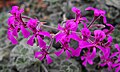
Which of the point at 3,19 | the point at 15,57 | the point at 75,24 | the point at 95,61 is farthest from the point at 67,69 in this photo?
the point at 3,19

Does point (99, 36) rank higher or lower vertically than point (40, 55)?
higher

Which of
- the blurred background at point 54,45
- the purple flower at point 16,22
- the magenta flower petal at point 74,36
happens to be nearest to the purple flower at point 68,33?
the magenta flower petal at point 74,36

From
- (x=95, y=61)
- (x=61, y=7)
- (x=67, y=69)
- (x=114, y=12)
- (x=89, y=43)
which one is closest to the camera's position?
(x=89, y=43)

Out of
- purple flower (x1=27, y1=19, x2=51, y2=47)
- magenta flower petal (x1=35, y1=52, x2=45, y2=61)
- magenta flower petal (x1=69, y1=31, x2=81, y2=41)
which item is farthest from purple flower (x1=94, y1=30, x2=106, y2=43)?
magenta flower petal (x1=35, y1=52, x2=45, y2=61)

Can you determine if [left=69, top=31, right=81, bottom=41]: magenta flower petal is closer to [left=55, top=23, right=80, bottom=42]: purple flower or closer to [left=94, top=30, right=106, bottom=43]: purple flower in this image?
[left=55, top=23, right=80, bottom=42]: purple flower

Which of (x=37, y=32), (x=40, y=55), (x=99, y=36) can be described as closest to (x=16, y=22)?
(x=37, y=32)

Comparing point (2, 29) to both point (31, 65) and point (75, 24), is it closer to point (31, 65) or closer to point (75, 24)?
point (31, 65)

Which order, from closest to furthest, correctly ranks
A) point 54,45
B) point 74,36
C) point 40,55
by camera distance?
point 74,36
point 40,55
point 54,45

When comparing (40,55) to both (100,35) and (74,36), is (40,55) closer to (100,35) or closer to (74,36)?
(74,36)
